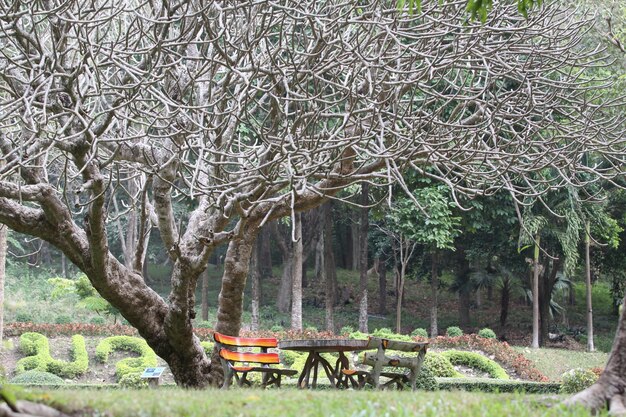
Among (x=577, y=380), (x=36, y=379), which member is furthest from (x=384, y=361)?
(x=36, y=379)

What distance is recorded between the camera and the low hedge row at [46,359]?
1661cm

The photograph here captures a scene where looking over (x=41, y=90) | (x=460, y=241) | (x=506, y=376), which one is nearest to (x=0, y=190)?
(x=41, y=90)

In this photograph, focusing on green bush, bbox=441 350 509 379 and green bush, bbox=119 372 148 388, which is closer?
green bush, bbox=119 372 148 388

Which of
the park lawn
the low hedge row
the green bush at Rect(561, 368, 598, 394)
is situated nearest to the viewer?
the park lawn

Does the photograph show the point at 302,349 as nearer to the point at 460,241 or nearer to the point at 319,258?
the point at 460,241

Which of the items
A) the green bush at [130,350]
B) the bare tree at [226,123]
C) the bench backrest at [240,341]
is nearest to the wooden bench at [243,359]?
the bench backrest at [240,341]

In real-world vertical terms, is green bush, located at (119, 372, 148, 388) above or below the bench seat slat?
below

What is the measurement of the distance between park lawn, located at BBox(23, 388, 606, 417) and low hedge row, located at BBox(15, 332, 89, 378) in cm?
1112

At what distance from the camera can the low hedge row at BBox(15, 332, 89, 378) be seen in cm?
1661

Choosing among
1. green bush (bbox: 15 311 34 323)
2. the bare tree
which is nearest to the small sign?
the bare tree

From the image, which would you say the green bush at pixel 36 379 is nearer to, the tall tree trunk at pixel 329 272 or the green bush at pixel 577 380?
the green bush at pixel 577 380

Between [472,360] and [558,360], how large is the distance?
4655 millimetres

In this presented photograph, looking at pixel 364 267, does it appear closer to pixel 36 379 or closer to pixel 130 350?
pixel 130 350

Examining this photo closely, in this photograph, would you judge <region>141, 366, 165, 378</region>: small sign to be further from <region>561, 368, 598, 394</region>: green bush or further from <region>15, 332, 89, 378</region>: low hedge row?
<region>561, 368, 598, 394</region>: green bush
